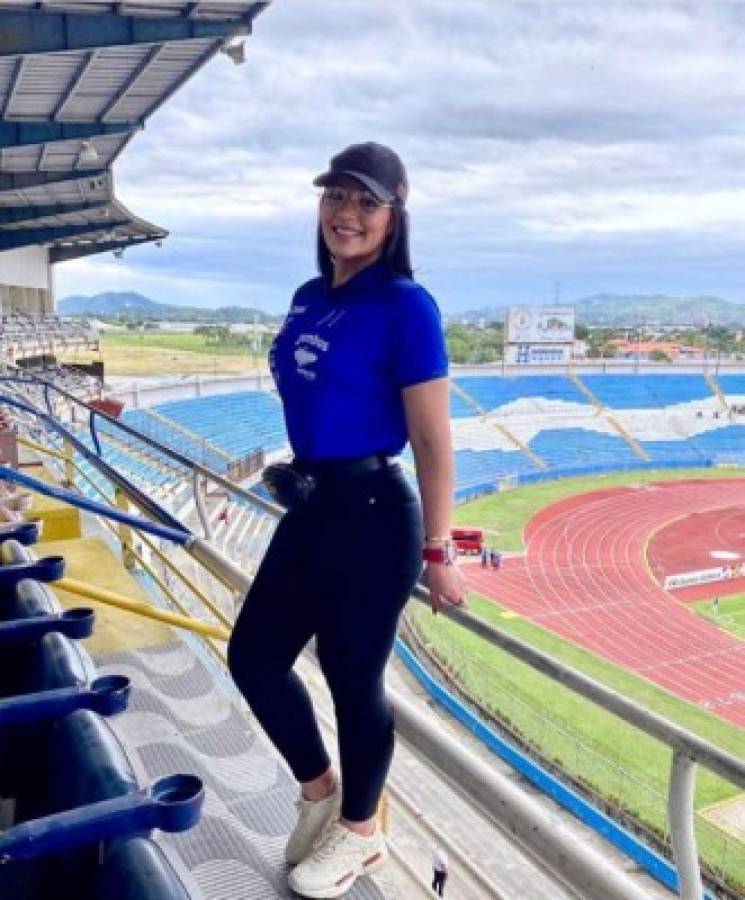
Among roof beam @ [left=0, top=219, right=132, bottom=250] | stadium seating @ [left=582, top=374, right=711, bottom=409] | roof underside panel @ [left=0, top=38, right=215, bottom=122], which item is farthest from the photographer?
stadium seating @ [left=582, top=374, right=711, bottom=409]

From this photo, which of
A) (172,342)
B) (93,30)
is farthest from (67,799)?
(172,342)

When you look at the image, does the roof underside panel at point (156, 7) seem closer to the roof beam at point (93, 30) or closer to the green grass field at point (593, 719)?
the roof beam at point (93, 30)

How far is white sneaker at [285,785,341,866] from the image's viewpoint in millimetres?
1715

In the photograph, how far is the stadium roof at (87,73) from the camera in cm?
749

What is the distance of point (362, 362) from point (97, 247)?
27.7 meters

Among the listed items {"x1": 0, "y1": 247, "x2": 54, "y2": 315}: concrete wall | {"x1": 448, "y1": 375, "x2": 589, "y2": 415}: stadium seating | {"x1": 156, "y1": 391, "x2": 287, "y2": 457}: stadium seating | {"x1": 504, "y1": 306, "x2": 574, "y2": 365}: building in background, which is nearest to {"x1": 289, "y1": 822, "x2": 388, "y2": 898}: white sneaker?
{"x1": 0, "y1": 247, "x2": 54, "y2": 315}: concrete wall

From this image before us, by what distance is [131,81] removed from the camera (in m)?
9.89

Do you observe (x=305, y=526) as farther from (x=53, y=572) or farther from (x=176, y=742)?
(x=176, y=742)

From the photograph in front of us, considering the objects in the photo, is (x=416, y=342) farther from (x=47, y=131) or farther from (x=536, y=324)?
(x=536, y=324)

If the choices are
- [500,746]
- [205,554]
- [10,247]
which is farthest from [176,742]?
[10,247]

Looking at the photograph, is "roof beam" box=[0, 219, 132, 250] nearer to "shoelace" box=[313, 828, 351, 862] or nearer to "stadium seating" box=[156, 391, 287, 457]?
"stadium seating" box=[156, 391, 287, 457]

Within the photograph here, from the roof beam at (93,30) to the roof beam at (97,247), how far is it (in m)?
16.7

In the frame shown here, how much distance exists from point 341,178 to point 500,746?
10991mm

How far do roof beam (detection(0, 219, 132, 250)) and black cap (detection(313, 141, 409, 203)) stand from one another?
20672 millimetres
